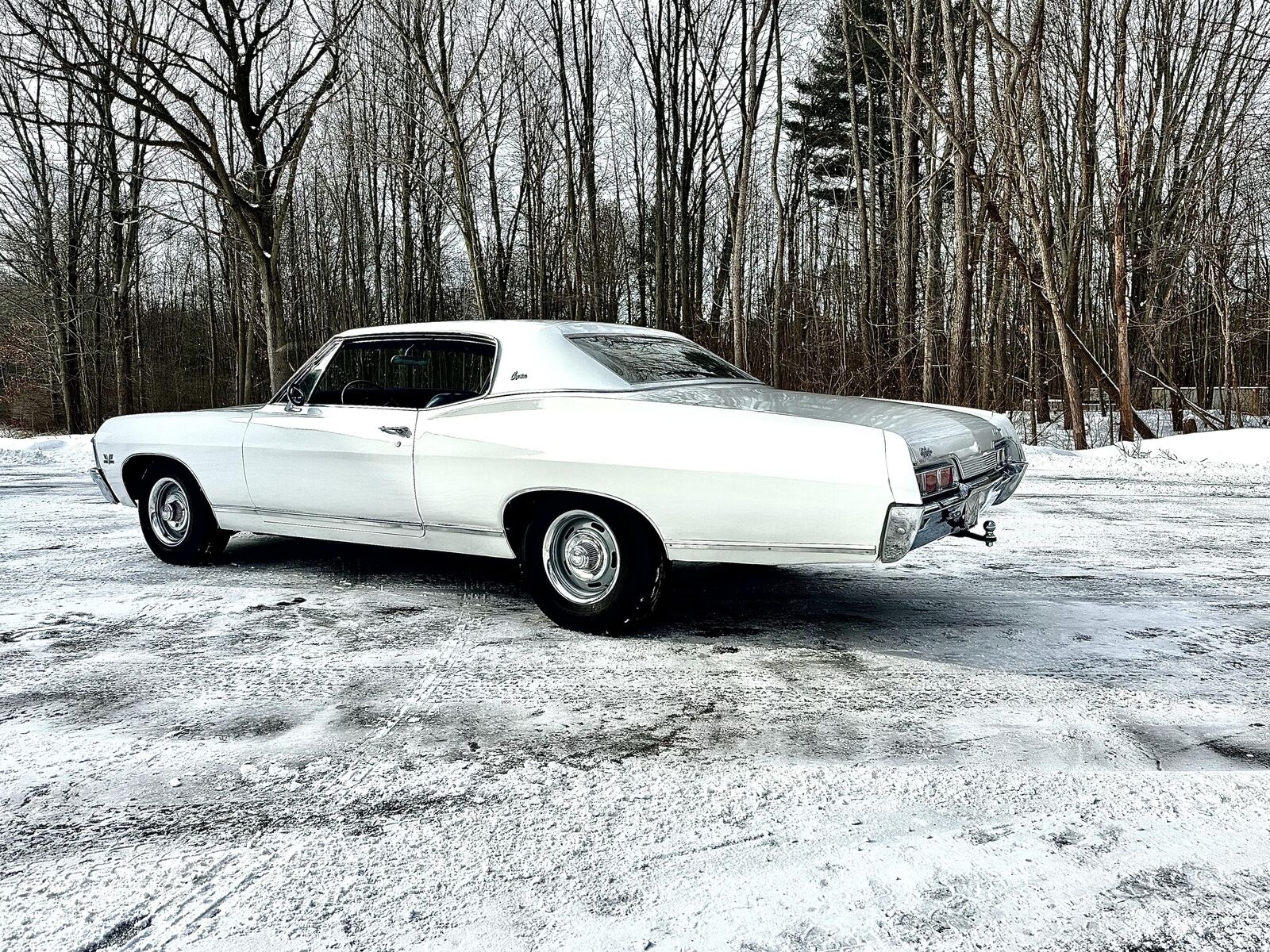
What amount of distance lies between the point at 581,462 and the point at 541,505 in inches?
14.5

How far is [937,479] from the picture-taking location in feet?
11.4

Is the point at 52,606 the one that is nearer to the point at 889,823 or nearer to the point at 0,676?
the point at 0,676

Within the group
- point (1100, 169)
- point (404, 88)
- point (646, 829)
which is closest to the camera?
point (646, 829)

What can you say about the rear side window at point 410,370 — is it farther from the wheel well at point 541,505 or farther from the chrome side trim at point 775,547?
the chrome side trim at point 775,547

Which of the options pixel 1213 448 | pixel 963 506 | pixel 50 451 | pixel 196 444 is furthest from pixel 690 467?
pixel 50 451

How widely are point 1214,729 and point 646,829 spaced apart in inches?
77.4

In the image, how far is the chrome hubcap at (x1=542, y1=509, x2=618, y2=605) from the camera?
398 centimetres

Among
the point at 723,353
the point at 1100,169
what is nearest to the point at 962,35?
A: the point at 1100,169

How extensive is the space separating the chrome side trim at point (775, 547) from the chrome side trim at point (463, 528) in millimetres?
946

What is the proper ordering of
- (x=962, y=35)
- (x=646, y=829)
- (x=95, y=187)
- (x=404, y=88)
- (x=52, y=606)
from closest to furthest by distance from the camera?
(x=646, y=829) < (x=52, y=606) < (x=962, y=35) < (x=404, y=88) < (x=95, y=187)

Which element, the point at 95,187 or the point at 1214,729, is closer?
the point at 1214,729

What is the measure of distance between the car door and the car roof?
1.68 feet

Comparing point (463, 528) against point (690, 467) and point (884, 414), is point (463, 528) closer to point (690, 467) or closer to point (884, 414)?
point (690, 467)

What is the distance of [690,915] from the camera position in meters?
1.92
